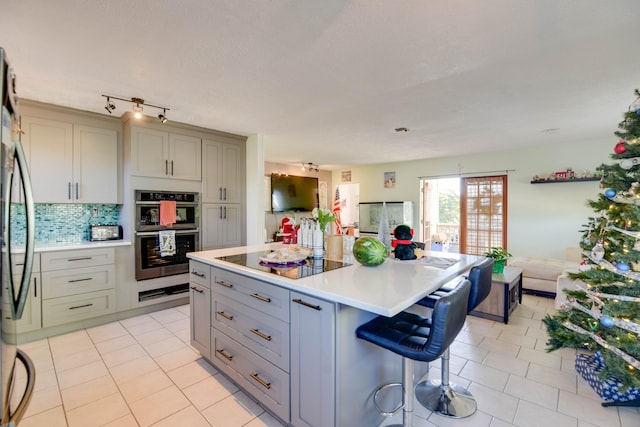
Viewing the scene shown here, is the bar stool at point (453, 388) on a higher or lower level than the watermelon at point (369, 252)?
lower

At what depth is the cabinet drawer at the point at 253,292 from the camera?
1.55 m

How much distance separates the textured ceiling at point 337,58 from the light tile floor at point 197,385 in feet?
7.42

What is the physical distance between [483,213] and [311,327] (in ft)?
16.6

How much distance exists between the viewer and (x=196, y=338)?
91.6 inches

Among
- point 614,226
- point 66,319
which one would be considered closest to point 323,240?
point 614,226

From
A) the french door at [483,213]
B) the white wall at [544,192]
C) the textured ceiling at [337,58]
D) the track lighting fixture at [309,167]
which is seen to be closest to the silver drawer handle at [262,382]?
the textured ceiling at [337,58]

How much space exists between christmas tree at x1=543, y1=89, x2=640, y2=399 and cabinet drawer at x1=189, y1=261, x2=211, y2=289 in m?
2.59

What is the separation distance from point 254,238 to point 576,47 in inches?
147

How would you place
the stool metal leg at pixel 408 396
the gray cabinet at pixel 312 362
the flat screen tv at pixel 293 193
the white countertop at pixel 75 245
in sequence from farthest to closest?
the flat screen tv at pixel 293 193 → the white countertop at pixel 75 245 → the stool metal leg at pixel 408 396 → the gray cabinet at pixel 312 362

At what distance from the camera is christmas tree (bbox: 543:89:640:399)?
5.70 feet

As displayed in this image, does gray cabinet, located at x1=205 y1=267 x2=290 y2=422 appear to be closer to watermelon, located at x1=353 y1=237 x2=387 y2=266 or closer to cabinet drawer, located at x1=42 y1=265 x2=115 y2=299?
watermelon, located at x1=353 y1=237 x2=387 y2=266

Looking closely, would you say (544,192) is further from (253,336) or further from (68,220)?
(68,220)

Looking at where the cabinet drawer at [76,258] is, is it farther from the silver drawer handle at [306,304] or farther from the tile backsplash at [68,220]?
the silver drawer handle at [306,304]

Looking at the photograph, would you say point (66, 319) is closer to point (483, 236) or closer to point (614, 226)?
point (614, 226)
